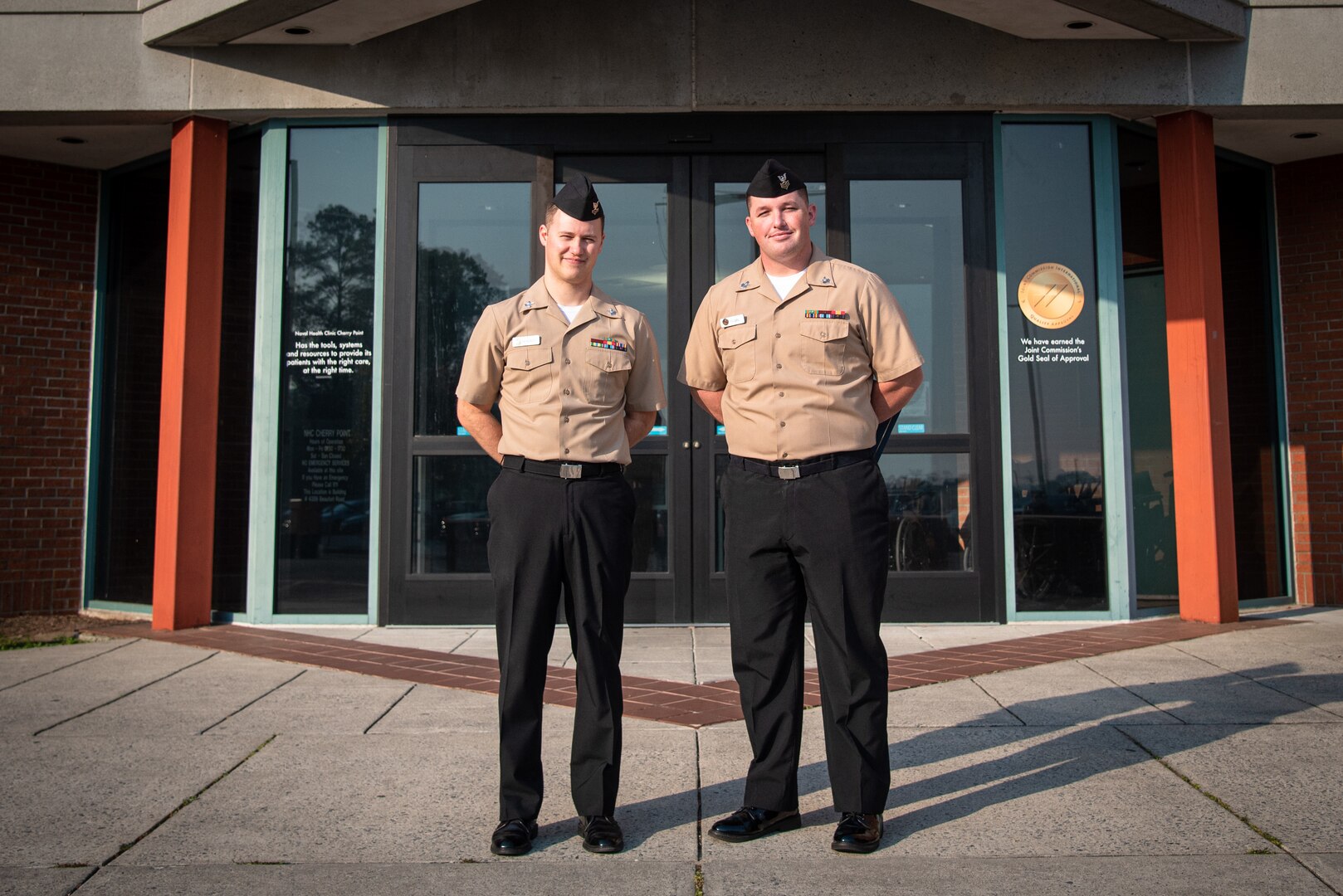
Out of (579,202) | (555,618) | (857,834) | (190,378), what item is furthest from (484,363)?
(190,378)

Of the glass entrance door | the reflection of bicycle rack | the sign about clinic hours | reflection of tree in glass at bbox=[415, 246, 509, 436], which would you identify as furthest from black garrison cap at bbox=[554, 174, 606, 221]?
the sign about clinic hours

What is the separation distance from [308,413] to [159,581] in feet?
4.77

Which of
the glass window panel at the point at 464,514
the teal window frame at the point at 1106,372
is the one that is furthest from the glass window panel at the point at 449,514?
the teal window frame at the point at 1106,372

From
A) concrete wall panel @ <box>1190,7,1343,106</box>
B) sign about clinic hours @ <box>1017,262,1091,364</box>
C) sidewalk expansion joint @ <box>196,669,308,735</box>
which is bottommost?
sidewalk expansion joint @ <box>196,669,308,735</box>

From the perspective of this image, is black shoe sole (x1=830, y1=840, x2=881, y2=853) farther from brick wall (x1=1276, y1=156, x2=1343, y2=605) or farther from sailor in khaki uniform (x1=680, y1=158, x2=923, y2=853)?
brick wall (x1=1276, y1=156, x2=1343, y2=605)

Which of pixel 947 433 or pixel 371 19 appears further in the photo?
pixel 947 433

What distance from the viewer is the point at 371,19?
22.6ft

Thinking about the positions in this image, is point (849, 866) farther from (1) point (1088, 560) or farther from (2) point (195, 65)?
(2) point (195, 65)

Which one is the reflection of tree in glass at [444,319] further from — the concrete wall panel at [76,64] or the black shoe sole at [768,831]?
the black shoe sole at [768,831]

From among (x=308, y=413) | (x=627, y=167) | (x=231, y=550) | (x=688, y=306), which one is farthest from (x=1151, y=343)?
(x=231, y=550)

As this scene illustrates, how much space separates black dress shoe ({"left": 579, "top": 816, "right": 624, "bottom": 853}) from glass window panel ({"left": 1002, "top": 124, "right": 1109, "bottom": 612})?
488 centimetres

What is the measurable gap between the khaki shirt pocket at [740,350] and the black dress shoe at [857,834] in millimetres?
1319

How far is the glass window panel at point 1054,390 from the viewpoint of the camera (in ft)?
24.5

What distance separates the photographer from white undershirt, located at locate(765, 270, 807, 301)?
3.47 metres
